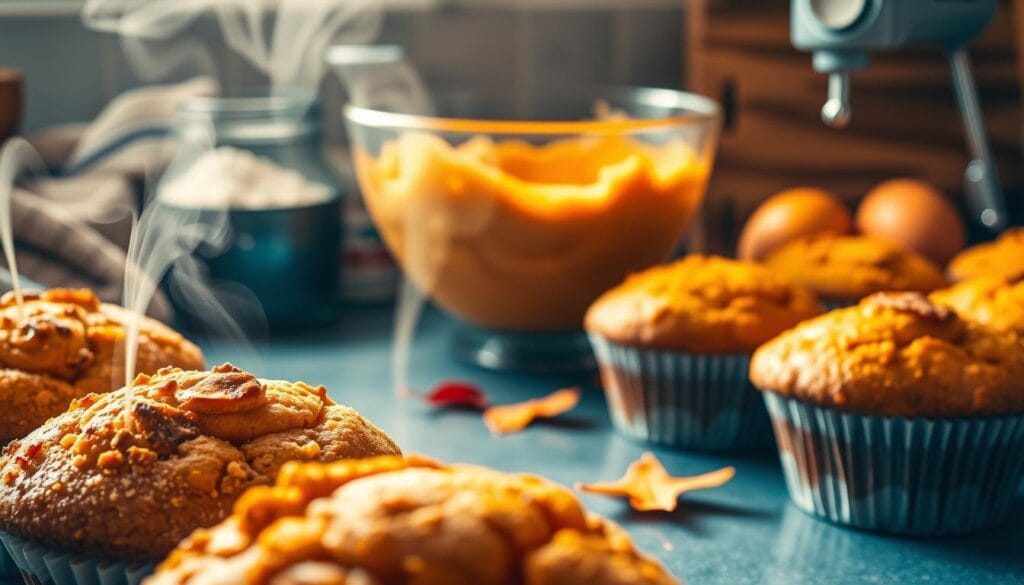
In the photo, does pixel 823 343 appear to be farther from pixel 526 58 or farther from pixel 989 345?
pixel 526 58

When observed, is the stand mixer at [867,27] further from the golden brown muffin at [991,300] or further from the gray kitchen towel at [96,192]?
the gray kitchen towel at [96,192]

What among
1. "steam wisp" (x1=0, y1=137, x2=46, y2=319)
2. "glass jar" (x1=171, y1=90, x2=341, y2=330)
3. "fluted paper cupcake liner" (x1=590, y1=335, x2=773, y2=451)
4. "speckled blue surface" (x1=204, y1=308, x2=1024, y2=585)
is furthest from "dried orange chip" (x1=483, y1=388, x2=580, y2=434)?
"steam wisp" (x1=0, y1=137, x2=46, y2=319)

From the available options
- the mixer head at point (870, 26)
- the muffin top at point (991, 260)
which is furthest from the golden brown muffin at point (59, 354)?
the muffin top at point (991, 260)

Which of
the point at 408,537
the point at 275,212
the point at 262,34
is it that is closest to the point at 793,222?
the point at 275,212

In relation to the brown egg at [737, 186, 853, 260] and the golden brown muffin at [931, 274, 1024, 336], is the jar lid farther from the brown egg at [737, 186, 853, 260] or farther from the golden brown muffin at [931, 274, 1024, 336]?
the golden brown muffin at [931, 274, 1024, 336]

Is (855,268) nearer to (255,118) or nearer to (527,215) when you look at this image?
(527,215)
